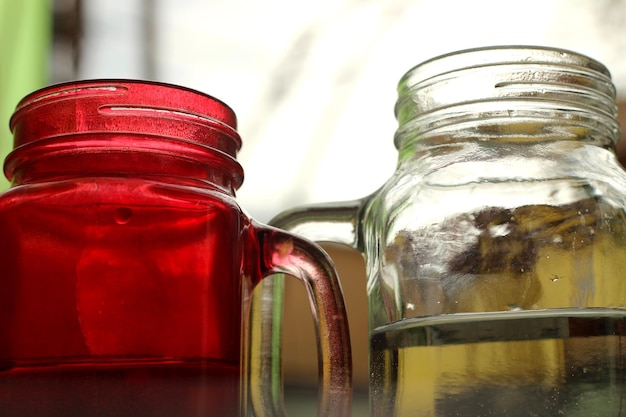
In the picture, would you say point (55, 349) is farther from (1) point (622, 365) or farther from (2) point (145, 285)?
(1) point (622, 365)

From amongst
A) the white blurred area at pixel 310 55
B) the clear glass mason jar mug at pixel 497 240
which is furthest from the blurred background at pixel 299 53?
the clear glass mason jar mug at pixel 497 240

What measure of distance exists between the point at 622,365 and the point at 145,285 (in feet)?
0.77

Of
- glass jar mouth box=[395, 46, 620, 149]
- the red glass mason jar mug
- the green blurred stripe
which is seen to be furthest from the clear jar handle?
the green blurred stripe

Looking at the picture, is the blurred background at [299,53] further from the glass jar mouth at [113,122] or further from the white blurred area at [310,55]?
the glass jar mouth at [113,122]

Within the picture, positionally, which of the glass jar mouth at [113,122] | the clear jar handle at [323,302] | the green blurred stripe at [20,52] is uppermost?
the green blurred stripe at [20,52]

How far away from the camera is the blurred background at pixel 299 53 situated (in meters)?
0.88

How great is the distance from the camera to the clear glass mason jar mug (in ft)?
1.29

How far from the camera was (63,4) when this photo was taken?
2.92ft

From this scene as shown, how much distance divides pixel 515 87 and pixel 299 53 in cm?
52

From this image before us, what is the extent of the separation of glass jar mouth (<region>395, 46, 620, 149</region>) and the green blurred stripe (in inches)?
18.1

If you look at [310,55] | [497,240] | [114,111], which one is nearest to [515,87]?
[497,240]

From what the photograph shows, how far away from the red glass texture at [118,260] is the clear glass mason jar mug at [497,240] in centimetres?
10

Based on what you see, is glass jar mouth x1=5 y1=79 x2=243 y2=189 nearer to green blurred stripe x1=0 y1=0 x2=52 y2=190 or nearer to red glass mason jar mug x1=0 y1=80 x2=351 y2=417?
red glass mason jar mug x1=0 y1=80 x2=351 y2=417

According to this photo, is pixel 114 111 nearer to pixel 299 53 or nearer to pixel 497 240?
pixel 497 240
